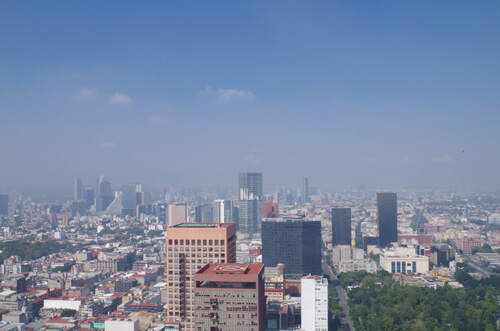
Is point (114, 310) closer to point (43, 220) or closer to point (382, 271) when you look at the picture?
point (382, 271)

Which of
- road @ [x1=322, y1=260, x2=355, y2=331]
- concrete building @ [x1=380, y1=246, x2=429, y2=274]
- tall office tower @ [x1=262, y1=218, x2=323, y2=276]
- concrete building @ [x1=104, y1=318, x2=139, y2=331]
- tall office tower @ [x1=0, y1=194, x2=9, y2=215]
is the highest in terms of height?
tall office tower @ [x1=0, y1=194, x2=9, y2=215]

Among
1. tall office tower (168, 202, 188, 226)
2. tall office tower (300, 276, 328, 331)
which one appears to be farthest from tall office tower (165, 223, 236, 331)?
tall office tower (168, 202, 188, 226)

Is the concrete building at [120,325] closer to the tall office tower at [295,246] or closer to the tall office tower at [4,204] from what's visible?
the tall office tower at [295,246]

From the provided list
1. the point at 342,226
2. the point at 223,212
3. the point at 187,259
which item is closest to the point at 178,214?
the point at 223,212

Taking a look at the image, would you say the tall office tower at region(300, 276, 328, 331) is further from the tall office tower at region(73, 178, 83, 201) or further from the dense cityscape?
the tall office tower at region(73, 178, 83, 201)

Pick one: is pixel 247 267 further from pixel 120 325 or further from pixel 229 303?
pixel 120 325

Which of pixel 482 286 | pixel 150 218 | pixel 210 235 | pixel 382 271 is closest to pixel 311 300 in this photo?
pixel 210 235
